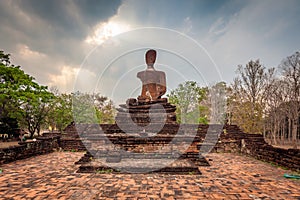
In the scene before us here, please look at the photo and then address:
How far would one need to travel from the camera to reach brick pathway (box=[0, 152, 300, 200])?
160 inches

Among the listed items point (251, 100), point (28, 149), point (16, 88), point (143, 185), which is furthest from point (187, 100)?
point (143, 185)

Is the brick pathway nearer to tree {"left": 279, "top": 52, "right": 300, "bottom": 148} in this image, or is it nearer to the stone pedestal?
the stone pedestal

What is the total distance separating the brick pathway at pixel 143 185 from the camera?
406cm

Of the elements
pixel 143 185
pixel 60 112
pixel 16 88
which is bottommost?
pixel 143 185

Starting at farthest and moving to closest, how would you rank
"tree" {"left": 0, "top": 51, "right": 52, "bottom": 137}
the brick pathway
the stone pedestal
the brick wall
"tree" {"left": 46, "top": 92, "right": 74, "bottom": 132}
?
"tree" {"left": 46, "top": 92, "right": 74, "bottom": 132} < "tree" {"left": 0, "top": 51, "right": 52, "bottom": 137} < the stone pedestal < the brick wall < the brick pathway

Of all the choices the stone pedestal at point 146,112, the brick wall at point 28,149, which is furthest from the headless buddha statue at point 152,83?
the brick wall at point 28,149

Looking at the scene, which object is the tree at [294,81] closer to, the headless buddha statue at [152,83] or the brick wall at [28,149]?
the headless buddha statue at [152,83]

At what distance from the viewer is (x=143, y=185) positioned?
4.68 metres

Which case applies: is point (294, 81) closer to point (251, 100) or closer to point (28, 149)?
point (251, 100)

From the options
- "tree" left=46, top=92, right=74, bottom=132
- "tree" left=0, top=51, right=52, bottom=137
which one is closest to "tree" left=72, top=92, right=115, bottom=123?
"tree" left=46, top=92, right=74, bottom=132

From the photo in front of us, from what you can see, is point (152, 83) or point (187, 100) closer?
point (152, 83)

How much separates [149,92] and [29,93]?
26.0ft

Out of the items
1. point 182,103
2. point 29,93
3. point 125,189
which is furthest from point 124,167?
point 182,103

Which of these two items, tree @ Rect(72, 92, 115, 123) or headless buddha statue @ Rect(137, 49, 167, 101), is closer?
headless buddha statue @ Rect(137, 49, 167, 101)
